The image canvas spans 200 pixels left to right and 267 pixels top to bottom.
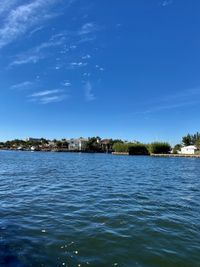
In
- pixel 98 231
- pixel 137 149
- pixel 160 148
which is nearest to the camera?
pixel 98 231

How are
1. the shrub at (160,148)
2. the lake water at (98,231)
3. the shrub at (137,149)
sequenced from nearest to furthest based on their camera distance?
the lake water at (98,231), the shrub at (160,148), the shrub at (137,149)

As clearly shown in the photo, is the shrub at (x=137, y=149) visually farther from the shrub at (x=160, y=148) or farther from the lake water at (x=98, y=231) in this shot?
the lake water at (x=98, y=231)

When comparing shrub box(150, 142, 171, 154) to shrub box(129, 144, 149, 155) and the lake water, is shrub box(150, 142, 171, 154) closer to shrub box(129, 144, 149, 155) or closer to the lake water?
shrub box(129, 144, 149, 155)

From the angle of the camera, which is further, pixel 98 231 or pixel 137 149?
pixel 137 149

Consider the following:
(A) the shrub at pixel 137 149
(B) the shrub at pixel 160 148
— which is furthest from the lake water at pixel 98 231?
(A) the shrub at pixel 137 149

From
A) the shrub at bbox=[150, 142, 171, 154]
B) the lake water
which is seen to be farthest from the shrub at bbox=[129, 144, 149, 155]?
the lake water

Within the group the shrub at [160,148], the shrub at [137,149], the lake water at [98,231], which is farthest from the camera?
the shrub at [137,149]

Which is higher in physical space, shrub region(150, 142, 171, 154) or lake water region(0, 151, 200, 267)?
shrub region(150, 142, 171, 154)

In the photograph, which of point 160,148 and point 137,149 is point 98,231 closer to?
point 160,148

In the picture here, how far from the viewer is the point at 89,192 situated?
938 inches

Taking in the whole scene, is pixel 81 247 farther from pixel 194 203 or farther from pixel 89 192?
pixel 89 192

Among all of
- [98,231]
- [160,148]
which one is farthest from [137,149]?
[98,231]

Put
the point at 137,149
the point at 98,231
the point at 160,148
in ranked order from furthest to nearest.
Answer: the point at 137,149 → the point at 160,148 → the point at 98,231

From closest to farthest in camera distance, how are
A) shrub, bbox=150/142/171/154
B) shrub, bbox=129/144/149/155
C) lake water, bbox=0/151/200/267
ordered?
lake water, bbox=0/151/200/267
shrub, bbox=150/142/171/154
shrub, bbox=129/144/149/155
